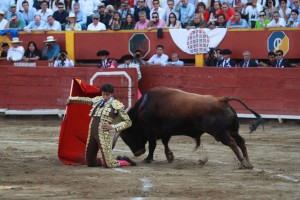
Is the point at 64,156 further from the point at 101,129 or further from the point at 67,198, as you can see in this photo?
the point at 67,198

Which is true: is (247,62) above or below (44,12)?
below

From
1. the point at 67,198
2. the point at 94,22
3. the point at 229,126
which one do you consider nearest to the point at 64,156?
the point at 229,126

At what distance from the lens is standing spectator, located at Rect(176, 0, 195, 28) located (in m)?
17.1

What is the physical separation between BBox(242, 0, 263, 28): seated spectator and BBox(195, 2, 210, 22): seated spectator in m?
0.71

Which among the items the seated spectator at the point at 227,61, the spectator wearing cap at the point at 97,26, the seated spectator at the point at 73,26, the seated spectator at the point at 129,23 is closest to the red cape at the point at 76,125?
the seated spectator at the point at 227,61

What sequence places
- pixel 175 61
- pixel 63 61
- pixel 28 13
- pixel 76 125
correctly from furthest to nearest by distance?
pixel 28 13, pixel 63 61, pixel 175 61, pixel 76 125

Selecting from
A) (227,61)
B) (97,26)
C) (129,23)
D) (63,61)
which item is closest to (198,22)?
(227,61)

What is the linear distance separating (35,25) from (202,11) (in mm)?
3645

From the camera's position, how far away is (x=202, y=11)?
55.4 ft

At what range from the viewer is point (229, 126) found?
1050 cm

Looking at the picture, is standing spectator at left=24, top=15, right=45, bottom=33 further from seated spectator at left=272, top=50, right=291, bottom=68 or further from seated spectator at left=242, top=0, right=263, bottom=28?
seated spectator at left=272, top=50, right=291, bottom=68

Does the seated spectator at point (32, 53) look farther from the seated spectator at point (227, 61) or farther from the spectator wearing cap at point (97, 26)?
the seated spectator at point (227, 61)

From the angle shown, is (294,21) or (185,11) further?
(185,11)

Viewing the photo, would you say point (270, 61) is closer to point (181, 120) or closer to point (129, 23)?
point (129, 23)
